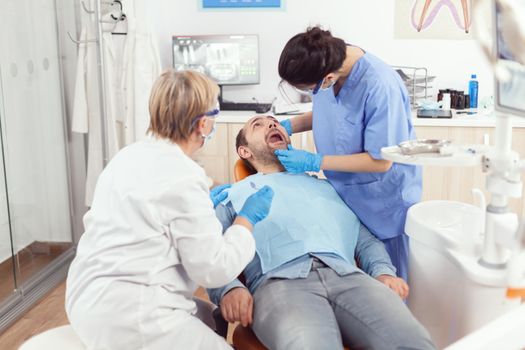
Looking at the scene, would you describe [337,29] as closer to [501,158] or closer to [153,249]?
[501,158]

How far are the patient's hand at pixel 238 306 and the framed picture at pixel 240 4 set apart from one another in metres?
2.50

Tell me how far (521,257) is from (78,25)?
3.00m

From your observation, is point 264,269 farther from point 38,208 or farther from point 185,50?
point 185,50

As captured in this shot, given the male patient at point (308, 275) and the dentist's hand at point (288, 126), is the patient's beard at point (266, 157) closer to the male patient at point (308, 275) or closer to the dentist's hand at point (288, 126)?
the male patient at point (308, 275)

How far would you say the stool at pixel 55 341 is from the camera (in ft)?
4.36

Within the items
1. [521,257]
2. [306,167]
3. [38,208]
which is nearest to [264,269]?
[306,167]

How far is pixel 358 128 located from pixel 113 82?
1.81 m

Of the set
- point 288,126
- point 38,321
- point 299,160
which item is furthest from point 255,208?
point 38,321

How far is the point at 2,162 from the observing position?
9.18 ft

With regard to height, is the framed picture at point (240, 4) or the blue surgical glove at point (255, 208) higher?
the framed picture at point (240, 4)

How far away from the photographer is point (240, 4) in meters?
3.73

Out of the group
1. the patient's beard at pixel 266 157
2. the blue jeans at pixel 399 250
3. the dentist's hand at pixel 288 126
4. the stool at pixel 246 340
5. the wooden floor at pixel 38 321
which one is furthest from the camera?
the wooden floor at pixel 38 321

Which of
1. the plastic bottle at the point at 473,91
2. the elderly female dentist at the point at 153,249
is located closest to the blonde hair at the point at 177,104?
the elderly female dentist at the point at 153,249

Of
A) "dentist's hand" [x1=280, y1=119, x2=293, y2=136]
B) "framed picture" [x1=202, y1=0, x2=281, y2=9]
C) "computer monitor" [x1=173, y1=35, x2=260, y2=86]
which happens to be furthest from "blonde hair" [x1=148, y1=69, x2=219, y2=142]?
"framed picture" [x1=202, y1=0, x2=281, y2=9]
